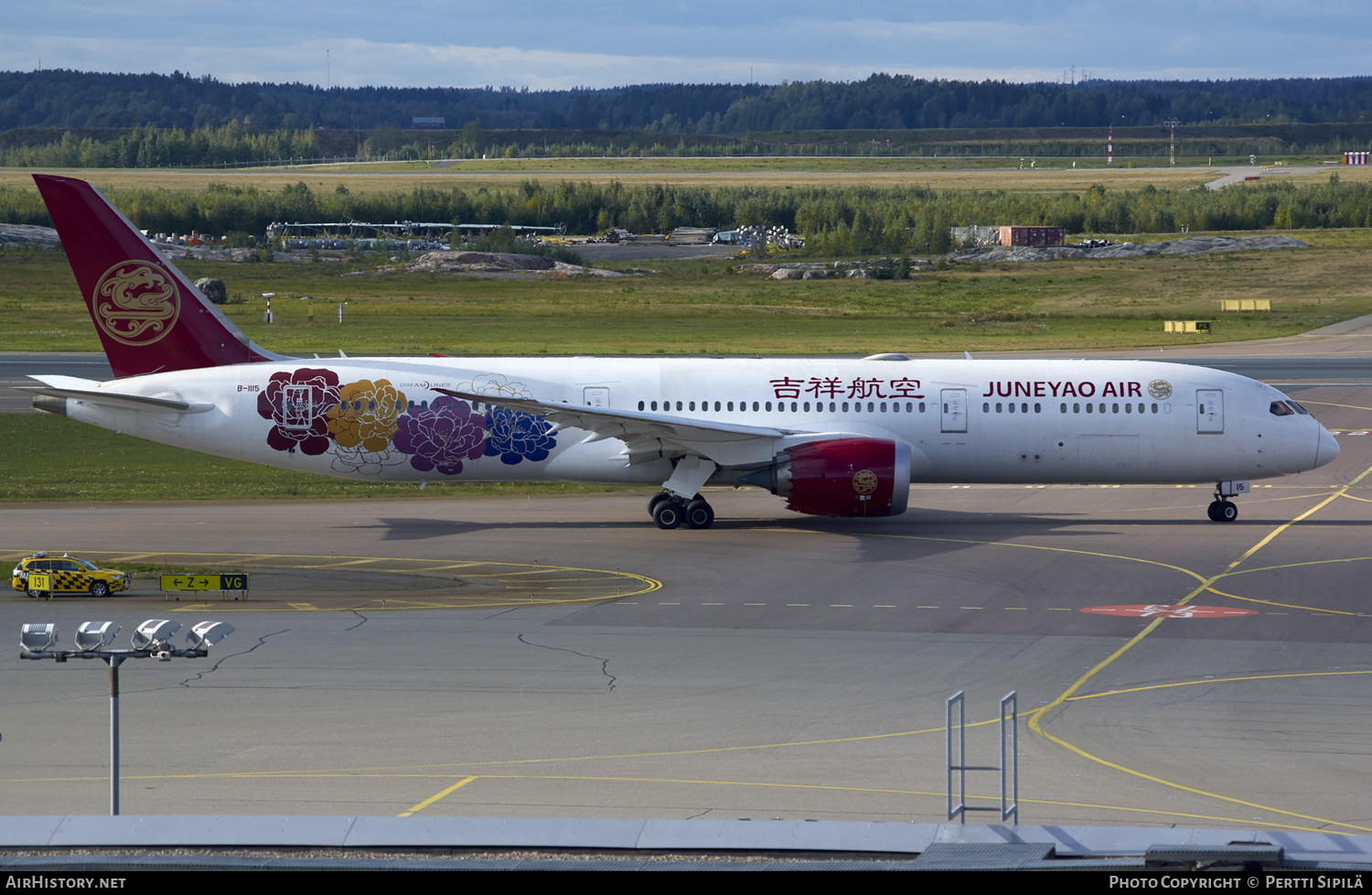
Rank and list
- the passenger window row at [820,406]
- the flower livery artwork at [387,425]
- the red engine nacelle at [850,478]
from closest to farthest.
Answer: the red engine nacelle at [850,478] < the flower livery artwork at [387,425] < the passenger window row at [820,406]

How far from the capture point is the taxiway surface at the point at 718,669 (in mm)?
19062

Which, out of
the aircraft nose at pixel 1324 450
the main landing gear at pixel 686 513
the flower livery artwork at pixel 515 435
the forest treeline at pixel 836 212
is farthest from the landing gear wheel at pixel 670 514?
the forest treeline at pixel 836 212

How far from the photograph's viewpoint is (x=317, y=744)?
823 inches

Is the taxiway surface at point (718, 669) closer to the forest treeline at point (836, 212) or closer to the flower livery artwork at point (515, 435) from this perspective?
the flower livery artwork at point (515, 435)

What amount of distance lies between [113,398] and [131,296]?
3151 millimetres

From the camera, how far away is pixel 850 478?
Answer: 37.7m

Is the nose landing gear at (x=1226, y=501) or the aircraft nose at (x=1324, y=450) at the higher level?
the aircraft nose at (x=1324, y=450)

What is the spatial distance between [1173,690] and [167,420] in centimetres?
2772

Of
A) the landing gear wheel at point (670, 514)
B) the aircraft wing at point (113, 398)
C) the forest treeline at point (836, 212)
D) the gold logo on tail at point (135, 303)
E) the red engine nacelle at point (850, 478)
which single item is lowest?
the landing gear wheel at point (670, 514)

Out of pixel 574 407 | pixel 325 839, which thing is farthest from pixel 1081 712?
pixel 574 407

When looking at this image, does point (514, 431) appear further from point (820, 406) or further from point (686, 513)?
point (820, 406)

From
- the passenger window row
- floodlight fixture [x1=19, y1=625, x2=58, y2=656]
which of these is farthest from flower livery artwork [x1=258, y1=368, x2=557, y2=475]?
floodlight fixture [x1=19, y1=625, x2=58, y2=656]

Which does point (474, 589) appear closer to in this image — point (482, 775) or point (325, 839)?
point (482, 775)

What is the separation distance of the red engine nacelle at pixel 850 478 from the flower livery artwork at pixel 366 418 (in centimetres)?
1118
